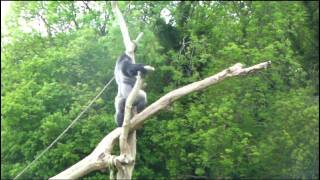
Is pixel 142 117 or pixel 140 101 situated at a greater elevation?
pixel 140 101

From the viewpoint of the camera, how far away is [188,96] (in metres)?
20.5

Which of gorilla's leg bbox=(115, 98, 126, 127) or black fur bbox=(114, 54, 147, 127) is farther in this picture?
gorilla's leg bbox=(115, 98, 126, 127)

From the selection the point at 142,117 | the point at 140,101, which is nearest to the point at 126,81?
the point at 140,101

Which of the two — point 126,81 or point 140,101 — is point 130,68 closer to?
point 140,101

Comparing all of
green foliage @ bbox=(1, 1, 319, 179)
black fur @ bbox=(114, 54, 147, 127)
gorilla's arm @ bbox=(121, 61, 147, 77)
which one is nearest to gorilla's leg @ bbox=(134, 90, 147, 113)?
black fur @ bbox=(114, 54, 147, 127)

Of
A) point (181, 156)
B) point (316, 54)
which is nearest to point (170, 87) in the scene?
point (181, 156)

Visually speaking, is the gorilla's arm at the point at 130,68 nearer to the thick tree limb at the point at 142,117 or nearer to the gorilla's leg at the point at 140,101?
the gorilla's leg at the point at 140,101

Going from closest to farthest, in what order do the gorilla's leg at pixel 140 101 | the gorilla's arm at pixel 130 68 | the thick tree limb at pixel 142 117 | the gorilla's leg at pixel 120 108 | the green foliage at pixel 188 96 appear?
the thick tree limb at pixel 142 117 → the gorilla's arm at pixel 130 68 → the gorilla's leg at pixel 140 101 → the gorilla's leg at pixel 120 108 → the green foliage at pixel 188 96

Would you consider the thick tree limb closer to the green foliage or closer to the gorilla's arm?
the gorilla's arm

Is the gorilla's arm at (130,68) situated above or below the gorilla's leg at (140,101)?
above

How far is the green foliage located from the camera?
19.2 m

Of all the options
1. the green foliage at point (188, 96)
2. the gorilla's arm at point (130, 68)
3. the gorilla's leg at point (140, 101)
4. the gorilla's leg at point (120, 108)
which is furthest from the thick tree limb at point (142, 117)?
the green foliage at point (188, 96)

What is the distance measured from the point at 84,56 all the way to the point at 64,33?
2.07 metres

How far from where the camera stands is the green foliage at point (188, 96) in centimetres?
1920
